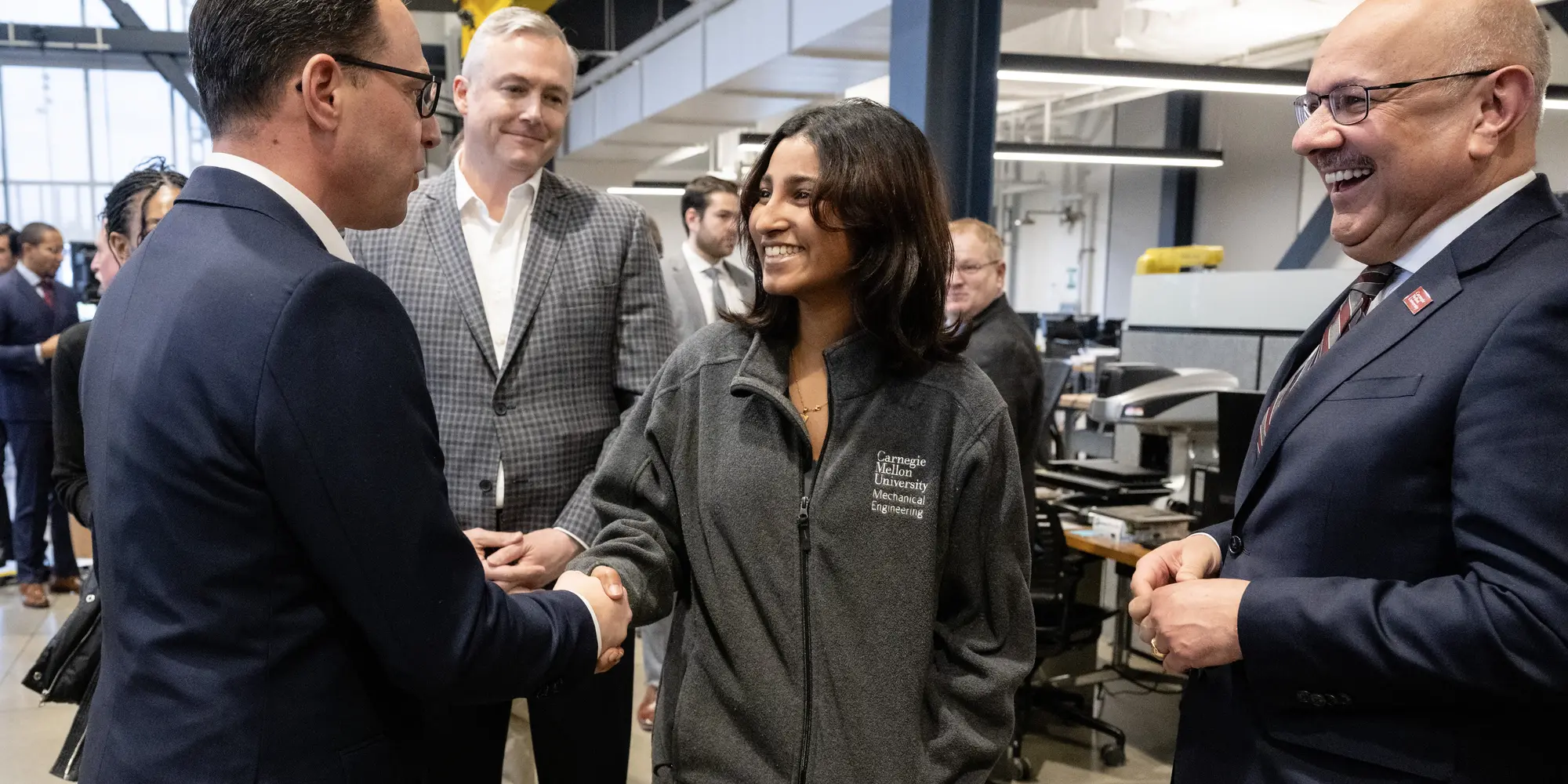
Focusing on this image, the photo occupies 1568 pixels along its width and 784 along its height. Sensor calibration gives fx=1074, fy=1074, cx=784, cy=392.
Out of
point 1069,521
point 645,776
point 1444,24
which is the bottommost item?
point 645,776

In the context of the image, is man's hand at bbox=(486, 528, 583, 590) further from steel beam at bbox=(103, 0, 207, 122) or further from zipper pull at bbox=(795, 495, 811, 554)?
steel beam at bbox=(103, 0, 207, 122)

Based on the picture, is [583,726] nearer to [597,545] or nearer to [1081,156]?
[597,545]

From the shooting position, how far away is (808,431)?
4.88 ft

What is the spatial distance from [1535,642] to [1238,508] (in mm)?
369

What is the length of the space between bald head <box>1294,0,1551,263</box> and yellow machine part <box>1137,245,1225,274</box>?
7.26 m

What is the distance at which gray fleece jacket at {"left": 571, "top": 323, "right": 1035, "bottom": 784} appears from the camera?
4.58 feet

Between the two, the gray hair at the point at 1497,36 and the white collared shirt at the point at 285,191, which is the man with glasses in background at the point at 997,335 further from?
the white collared shirt at the point at 285,191

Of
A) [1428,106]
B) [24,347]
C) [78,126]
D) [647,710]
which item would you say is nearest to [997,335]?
[647,710]

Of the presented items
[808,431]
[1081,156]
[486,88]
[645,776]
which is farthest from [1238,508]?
[1081,156]

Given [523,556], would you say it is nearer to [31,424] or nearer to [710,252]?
[710,252]

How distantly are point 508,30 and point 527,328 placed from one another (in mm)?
569

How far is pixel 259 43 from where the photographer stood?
3.71 feet

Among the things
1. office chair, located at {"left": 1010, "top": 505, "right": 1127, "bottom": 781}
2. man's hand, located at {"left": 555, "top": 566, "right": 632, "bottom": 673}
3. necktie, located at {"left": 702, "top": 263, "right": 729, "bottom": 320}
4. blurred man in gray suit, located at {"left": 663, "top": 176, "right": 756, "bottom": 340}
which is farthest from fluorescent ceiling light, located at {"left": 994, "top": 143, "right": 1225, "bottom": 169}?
man's hand, located at {"left": 555, "top": 566, "right": 632, "bottom": 673}

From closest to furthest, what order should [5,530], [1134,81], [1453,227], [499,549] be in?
[1453,227] → [499,549] → [5,530] → [1134,81]
